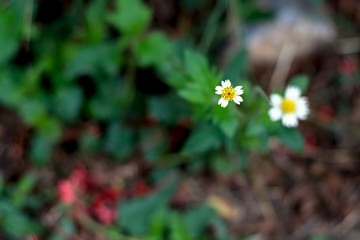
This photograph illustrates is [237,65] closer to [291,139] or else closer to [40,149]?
[291,139]

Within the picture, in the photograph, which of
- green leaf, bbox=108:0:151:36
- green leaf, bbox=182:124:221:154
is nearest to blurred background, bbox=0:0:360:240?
green leaf, bbox=108:0:151:36

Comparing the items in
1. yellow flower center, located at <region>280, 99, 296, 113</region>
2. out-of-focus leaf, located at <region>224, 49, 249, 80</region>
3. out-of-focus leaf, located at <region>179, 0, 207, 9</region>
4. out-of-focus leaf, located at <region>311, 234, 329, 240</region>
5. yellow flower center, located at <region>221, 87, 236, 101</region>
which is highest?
out-of-focus leaf, located at <region>179, 0, 207, 9</region>

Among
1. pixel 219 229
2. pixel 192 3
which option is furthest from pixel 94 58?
pixel 219 229

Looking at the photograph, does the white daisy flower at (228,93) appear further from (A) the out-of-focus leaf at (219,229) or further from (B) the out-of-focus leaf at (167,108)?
(A) the out-of-focus leaf at (219,229)

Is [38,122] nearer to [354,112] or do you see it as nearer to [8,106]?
[8,106]

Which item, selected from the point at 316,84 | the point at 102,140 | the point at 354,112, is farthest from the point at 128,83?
the point at 354,112

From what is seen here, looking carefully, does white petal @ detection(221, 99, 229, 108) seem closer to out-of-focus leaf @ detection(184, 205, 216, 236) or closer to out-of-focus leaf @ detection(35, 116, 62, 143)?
out-of-focus leaf @ detection(184, 205, 216, 236)

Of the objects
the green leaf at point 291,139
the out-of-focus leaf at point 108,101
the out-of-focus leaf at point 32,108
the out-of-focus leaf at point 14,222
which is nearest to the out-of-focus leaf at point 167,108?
the out-of-focus leaf at point 108,101
